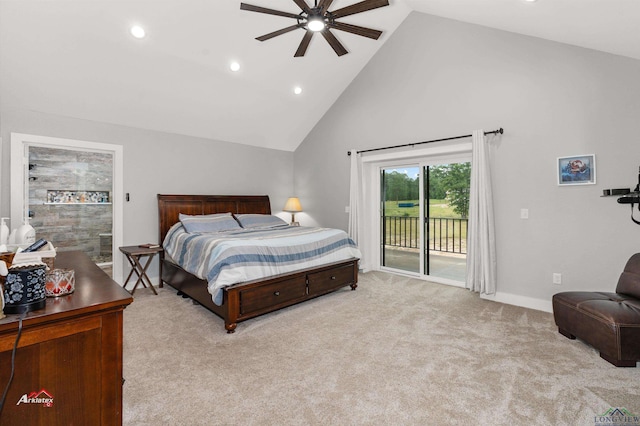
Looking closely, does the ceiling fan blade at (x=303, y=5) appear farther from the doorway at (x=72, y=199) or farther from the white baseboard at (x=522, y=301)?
the doorway at (x=72, y=199)

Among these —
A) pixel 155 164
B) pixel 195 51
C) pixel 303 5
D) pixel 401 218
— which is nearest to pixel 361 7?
pixel 303 5

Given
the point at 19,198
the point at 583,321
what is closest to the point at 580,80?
the point at 583,321

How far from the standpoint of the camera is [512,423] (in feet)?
5.73

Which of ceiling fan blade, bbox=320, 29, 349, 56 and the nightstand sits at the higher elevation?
ceiling fan blade, bbox=320, 29, 349, 56

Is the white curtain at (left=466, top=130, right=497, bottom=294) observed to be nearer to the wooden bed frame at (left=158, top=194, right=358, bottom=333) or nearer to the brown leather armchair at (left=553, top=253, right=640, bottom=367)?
the brown leather armchair at (left=553, top=253, right=640, bottom=367)

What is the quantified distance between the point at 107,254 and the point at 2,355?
20.1 ft

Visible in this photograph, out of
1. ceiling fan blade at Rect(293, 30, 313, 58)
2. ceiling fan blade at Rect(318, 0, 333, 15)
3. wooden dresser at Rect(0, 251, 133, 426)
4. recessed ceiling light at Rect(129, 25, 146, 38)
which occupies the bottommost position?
wooden dresser at Rect(0, 251, 133, 426)

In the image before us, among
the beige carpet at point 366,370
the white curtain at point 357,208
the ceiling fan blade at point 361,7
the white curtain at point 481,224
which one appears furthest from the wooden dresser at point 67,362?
the white curtain at point 357,208

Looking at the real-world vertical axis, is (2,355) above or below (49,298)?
below

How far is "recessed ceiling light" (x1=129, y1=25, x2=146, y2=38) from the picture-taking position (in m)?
3.27

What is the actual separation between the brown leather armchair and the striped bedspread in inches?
91.7

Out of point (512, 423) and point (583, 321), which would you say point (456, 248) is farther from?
point (512, 423)

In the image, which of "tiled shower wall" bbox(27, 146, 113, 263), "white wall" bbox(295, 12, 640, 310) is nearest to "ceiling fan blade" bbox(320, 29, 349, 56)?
"white wall" bbox(295, 12, 640, 310)

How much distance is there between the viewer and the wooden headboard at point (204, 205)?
183 inches
